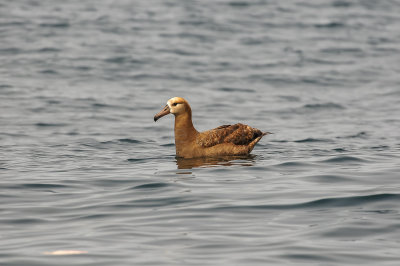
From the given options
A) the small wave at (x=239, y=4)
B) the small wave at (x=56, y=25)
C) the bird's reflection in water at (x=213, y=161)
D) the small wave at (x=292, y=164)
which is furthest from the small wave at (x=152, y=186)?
the small wave at (x=239, y=4)

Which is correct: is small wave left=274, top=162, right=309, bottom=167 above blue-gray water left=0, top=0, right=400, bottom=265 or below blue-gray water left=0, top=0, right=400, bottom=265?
below

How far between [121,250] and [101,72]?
62.5ft

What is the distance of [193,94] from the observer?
926 inches

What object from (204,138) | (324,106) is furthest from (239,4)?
(204,138)

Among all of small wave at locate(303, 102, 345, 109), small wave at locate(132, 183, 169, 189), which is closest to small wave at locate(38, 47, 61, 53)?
small wave at locate(303, 102, 345, 109)

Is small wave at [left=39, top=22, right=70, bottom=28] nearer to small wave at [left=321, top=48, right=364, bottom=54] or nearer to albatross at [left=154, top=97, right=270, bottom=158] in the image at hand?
small wave at [left=321, top=48, right=364, bottom=54]

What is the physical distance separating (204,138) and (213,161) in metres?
0.68

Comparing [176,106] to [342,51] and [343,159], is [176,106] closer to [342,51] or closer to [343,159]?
[343,159]

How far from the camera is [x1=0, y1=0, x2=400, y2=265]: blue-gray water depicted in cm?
823

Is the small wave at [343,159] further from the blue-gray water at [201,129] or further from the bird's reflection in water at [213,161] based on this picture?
the bird's reflection in water at [213,161]

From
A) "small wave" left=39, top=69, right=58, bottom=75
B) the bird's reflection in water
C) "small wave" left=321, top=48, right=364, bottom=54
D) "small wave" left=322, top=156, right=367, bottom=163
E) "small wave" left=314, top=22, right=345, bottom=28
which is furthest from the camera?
"small wave" left=314, top=22, right=345, bottom=28

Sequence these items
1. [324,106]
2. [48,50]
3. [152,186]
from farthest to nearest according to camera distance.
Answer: [48,50], [324,106], [152,186]

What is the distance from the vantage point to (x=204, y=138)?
14.1 meters

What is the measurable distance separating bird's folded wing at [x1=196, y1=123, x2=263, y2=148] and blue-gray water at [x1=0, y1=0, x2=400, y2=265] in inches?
16.9
